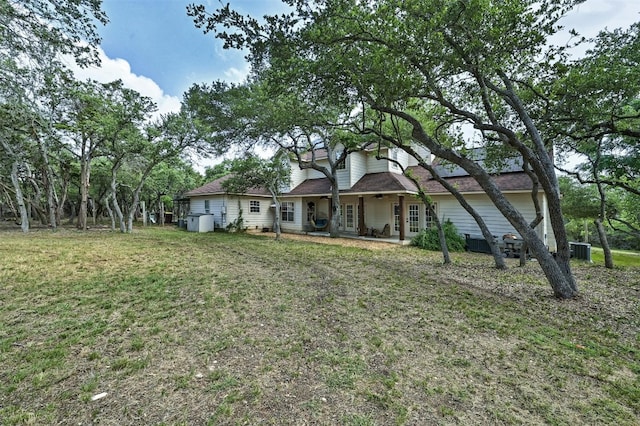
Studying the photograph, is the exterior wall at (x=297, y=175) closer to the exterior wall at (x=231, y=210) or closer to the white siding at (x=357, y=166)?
the exterior wall at (x=231, y=210)

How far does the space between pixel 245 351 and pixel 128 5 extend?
9.15 m

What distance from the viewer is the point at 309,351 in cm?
301

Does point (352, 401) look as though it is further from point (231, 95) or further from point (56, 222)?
point (56, 222)

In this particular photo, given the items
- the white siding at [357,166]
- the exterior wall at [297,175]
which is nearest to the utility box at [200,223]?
the exterior wall at [297,175]

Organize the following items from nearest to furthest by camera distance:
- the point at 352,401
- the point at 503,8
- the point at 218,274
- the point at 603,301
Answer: the point at 352,401
the point at 503,8
the point at 603,301
the point at 218,274

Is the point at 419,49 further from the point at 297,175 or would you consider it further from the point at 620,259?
the point at 620,259

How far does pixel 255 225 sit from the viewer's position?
63.6 ft

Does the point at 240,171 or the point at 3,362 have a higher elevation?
the point at 240,171

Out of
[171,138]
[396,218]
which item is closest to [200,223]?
[171,138]

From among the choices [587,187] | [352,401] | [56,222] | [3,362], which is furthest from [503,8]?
[56,222]

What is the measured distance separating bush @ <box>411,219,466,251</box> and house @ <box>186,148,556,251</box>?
857 millimetres

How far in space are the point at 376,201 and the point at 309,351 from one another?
13.2 m

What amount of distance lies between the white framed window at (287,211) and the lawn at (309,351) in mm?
12743

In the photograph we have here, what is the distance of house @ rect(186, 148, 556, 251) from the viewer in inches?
467
